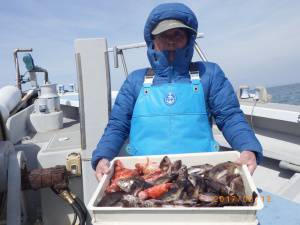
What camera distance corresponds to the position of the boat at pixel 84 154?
3.15 meters

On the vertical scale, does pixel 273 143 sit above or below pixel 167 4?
below

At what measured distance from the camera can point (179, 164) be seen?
2.21 m

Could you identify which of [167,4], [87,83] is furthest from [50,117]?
[167,4]

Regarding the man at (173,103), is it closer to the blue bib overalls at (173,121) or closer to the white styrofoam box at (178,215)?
the blue bib overalls at (173,121)

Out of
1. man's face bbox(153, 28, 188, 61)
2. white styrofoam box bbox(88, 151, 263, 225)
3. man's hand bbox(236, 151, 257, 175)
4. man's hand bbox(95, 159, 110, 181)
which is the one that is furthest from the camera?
man's face bbox(153, 28, 188, 61)

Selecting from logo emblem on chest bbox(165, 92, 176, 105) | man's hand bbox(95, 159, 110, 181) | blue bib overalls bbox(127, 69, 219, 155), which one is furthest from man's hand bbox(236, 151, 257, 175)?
man's hand bbox(95, 159, 110, 181)

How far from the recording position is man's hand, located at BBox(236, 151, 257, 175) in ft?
7.06

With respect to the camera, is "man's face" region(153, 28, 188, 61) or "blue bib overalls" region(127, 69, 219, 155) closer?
"blue bib overalls" region(127, 69, 219, 155)

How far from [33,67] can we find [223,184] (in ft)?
25.5

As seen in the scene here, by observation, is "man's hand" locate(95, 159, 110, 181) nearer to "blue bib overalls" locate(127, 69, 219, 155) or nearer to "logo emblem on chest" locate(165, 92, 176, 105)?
"blue bib overalls" locate(127, 69, 219, 155)

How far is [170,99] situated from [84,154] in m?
1.27

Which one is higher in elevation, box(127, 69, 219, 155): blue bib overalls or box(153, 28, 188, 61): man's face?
box(153, 28, 188, 61): man's face

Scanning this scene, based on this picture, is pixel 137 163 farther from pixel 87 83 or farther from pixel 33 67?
pixel 33 67

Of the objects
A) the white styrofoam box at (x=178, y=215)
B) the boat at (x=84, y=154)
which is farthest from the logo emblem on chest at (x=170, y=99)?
the white styrofoam box at (x=178, y=215)
